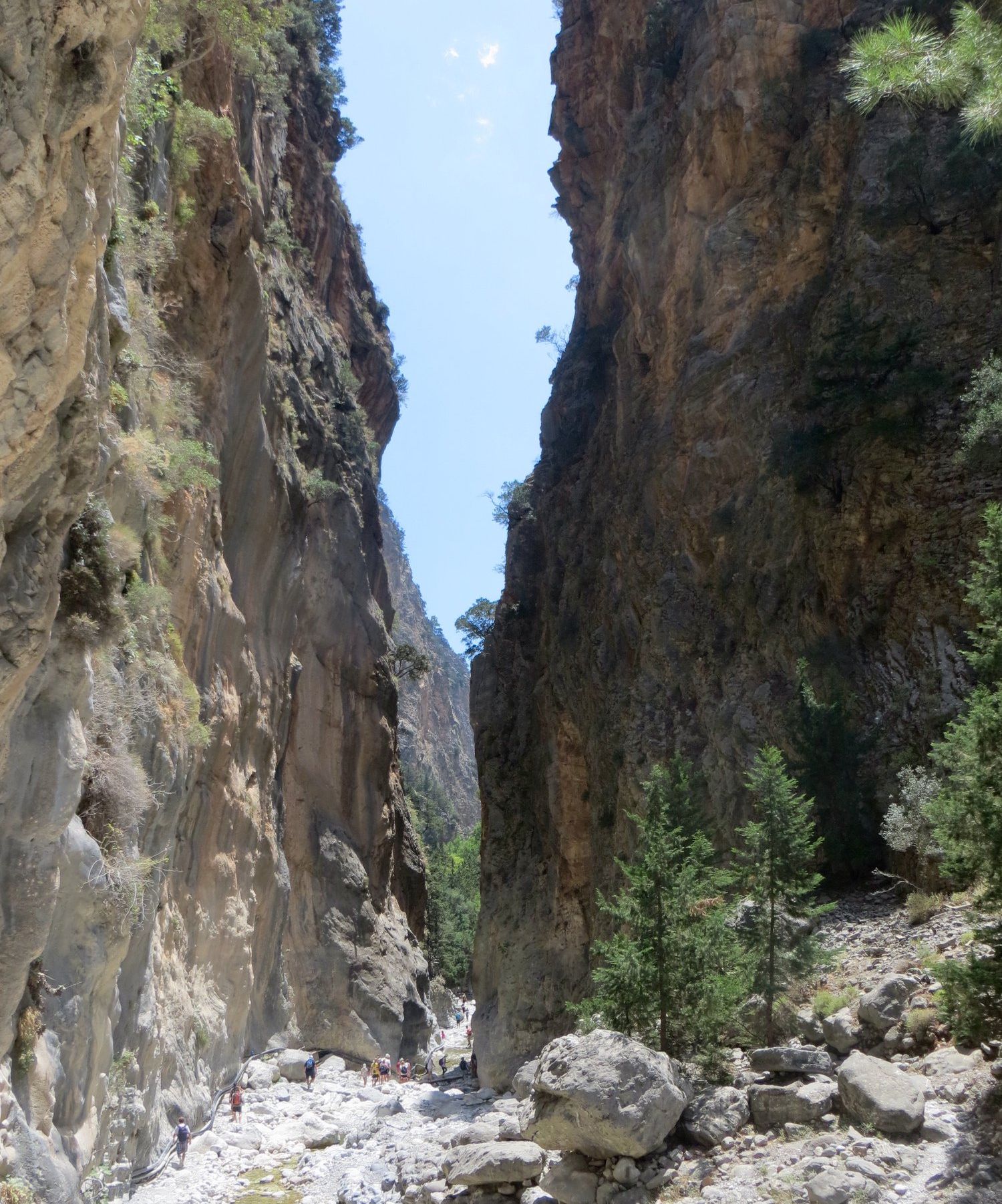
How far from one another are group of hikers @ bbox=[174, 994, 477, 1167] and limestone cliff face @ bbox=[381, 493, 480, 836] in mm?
54835

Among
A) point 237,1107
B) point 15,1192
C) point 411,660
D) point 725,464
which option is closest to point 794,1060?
point 15,1192

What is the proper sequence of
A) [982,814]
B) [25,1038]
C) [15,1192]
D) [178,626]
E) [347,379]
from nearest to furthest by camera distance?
1. [982,814]
2. [15,1192]
3. [25,1038]
4. [178,626]
5. [347,379]

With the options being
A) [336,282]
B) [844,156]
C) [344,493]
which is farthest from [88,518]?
[336,282]

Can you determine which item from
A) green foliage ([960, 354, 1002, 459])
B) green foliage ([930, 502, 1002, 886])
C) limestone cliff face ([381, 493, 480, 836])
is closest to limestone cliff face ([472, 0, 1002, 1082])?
green foliage ([960, 354, 1002, 459])

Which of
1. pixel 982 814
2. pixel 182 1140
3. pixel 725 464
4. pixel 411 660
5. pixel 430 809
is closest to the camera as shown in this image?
pixel 982 814

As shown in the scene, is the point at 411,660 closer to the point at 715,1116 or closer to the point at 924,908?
the point at 924,908

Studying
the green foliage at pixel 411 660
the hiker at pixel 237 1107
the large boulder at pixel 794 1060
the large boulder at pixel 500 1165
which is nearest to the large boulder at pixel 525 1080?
the large boulder at pixel 500 1165

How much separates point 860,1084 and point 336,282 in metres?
36.4

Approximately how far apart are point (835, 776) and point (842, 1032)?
22.2ft

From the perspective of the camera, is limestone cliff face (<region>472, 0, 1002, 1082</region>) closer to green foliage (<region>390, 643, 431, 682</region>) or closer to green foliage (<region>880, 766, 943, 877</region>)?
green foliage (<region>880, 766, 943, 877</region>)

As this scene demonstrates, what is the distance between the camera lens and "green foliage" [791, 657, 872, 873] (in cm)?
1583

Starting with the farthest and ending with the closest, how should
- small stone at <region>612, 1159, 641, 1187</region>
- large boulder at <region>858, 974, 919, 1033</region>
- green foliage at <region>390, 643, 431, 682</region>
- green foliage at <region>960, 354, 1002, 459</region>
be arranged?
green foliage at <region>390, 643, 431, 682</region> < green foliage at <region>960, 354, 1002, 459</region> < large boulder at <region>858, 974, 919, 1033</region> < small stone at <region>612, 1159, 641, 1187</region>

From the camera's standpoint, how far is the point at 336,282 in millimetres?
39500

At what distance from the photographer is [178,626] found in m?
17.3
